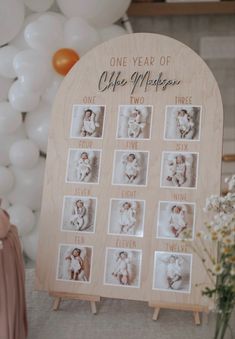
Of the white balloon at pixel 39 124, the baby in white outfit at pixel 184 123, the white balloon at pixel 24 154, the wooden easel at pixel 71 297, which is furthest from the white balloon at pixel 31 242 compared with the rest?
the baby in white outfit at pixel 184 123

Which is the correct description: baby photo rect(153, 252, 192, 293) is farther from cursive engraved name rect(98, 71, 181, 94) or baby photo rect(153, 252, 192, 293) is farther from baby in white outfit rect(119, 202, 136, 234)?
cursive engraved name rect(98, 71, 181, 94)

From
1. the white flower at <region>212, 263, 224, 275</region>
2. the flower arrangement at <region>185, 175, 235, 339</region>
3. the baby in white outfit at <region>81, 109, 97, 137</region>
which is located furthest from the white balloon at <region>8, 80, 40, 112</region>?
the white flower at <region>212, 263, 224, 275</region>

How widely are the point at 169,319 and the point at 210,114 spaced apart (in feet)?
2.84

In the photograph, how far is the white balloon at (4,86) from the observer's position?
7.80 ft

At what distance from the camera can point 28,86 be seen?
221cm

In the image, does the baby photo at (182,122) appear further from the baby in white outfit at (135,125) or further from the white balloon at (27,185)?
the white balloon at (27,185)

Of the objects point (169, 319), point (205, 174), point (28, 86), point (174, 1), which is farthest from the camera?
point (174, 1)

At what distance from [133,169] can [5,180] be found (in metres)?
0.90

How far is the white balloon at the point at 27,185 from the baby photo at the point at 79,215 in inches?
26.5

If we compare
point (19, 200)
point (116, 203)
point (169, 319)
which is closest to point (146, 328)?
point (169, 319)

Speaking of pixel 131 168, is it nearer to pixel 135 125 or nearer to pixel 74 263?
pixel 135 125

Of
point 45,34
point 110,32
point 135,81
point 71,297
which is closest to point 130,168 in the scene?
point 135,81

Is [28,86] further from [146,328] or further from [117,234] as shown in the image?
[146,328]

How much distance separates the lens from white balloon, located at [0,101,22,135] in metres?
2.28
